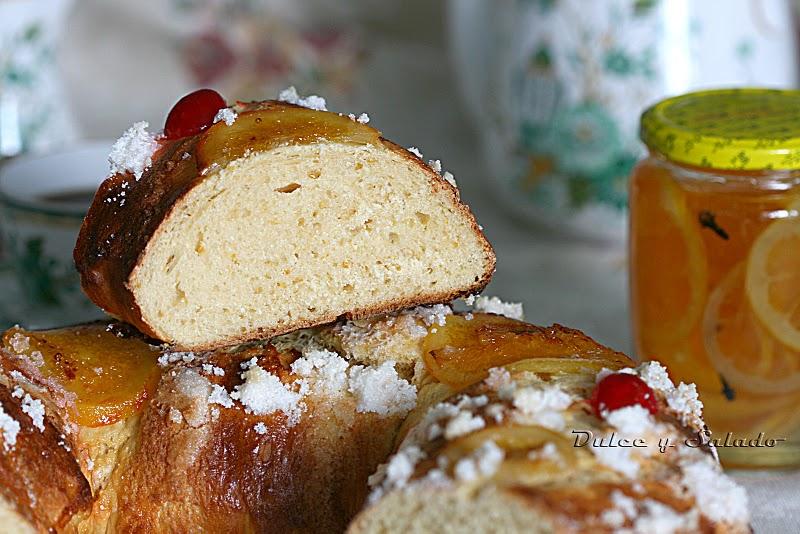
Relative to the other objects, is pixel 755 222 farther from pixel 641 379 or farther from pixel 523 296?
pixel 523 296

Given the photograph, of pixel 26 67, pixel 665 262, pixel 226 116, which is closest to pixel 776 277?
pixel 665 262

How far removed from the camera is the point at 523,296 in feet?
9.11

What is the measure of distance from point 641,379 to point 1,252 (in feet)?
6.41

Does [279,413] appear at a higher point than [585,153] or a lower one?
higher

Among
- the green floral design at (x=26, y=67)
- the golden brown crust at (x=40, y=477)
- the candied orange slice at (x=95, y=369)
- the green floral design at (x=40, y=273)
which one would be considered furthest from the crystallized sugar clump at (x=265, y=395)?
the green floral design at (x=26, y=67)

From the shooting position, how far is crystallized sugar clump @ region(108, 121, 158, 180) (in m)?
1.65

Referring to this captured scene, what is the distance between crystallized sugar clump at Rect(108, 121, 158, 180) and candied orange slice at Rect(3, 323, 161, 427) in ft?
0.86

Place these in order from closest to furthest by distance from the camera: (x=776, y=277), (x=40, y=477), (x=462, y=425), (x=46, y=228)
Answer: (x=462, y=425), (x=40, y=477), (x=776, y=277), (x=46, y=228)

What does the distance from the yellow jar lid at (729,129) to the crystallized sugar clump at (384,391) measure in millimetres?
732

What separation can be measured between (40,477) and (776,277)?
1.28 m

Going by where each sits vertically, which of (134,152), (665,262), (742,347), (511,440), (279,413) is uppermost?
(134,152)

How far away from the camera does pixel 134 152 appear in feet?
5.46

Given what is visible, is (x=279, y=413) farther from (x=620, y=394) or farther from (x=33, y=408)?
(x=620, y=394)

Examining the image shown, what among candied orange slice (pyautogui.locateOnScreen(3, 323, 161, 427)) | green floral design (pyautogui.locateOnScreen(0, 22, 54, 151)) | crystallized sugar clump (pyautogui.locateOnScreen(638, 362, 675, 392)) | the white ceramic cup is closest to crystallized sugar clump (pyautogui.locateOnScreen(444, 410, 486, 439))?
crystallized sugar clump (pyautogui.locateOnScreen(638, 362, 675, 392))
